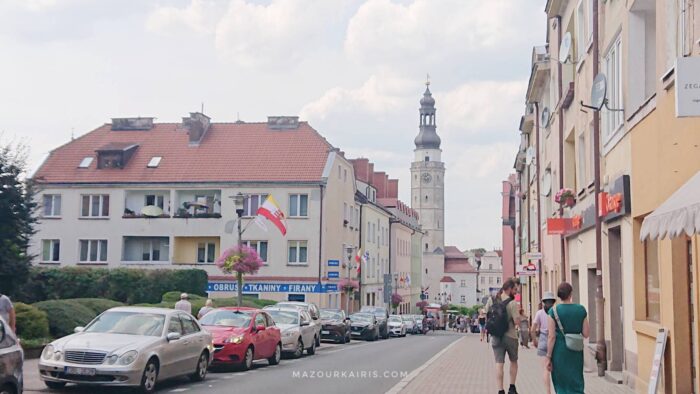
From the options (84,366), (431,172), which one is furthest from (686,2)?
(431,172)

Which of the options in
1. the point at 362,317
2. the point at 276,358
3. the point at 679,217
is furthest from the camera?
the point at 362,317

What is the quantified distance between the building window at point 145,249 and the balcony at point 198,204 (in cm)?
238

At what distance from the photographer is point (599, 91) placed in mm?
16562

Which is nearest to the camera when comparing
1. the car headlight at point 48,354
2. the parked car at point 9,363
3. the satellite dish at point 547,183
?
the parked car at point 9,363

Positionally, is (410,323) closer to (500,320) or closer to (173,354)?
(173,354)

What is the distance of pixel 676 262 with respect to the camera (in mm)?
11258

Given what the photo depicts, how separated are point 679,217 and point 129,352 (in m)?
9.26

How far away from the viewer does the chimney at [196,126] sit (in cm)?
5838

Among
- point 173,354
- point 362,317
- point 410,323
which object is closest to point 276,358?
point 173,354

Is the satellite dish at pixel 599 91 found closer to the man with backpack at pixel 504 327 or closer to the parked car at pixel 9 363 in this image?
the man with backpack at pixel 504 327

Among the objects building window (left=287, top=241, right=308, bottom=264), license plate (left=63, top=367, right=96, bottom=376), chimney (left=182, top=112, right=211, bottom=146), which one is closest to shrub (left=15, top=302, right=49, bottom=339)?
license plate (left=63, top=367, right=96, bottom=376)

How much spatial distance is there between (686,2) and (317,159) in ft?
147

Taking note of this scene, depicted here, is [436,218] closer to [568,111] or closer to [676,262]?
[568,111]

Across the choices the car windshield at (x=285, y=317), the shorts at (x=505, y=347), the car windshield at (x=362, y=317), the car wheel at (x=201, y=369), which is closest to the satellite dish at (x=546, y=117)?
the car windshield at (x=285, y=317)
